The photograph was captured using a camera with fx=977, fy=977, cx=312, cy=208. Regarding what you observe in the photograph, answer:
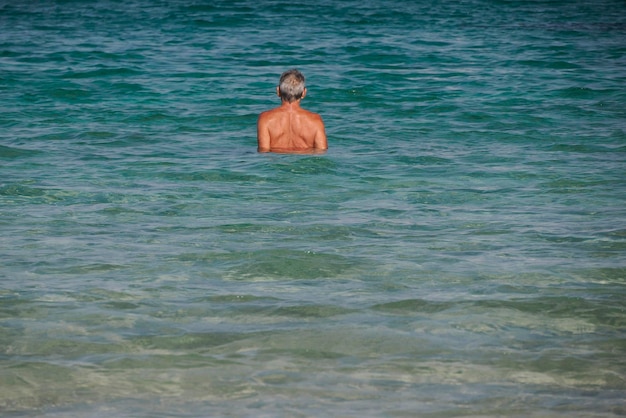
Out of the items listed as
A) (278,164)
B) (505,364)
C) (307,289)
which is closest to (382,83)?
(278,164)

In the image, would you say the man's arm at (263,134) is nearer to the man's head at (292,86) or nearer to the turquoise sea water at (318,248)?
the turquoise sea water at (318,248)

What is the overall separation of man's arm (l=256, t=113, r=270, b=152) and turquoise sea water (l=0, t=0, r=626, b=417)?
0.20m

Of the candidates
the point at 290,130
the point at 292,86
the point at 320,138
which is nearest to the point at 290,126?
the point at 290,130

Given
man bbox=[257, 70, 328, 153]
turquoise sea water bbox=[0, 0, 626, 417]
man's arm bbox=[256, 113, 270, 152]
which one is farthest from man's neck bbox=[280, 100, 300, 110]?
turquoise sea water bbox=[0, 0, 626, 417]

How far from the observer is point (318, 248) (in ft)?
21.1

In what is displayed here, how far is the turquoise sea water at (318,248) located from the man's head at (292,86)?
24.7 inches

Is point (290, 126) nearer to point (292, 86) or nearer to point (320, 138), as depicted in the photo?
point (320, 138)

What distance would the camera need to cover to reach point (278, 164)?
9.45 metres

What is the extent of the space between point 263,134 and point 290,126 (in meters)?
0.30

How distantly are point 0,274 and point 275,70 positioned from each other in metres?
11.4

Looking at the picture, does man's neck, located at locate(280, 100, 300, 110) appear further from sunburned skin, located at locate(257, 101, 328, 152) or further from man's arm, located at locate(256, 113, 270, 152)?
man's arm, located at locate(256, 113, 270, 152)

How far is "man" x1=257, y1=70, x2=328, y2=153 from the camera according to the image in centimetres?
978

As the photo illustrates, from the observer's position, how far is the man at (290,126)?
32.1 ft

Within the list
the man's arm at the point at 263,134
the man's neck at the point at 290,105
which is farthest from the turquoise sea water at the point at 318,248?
the man's neck at the point at 290,105
